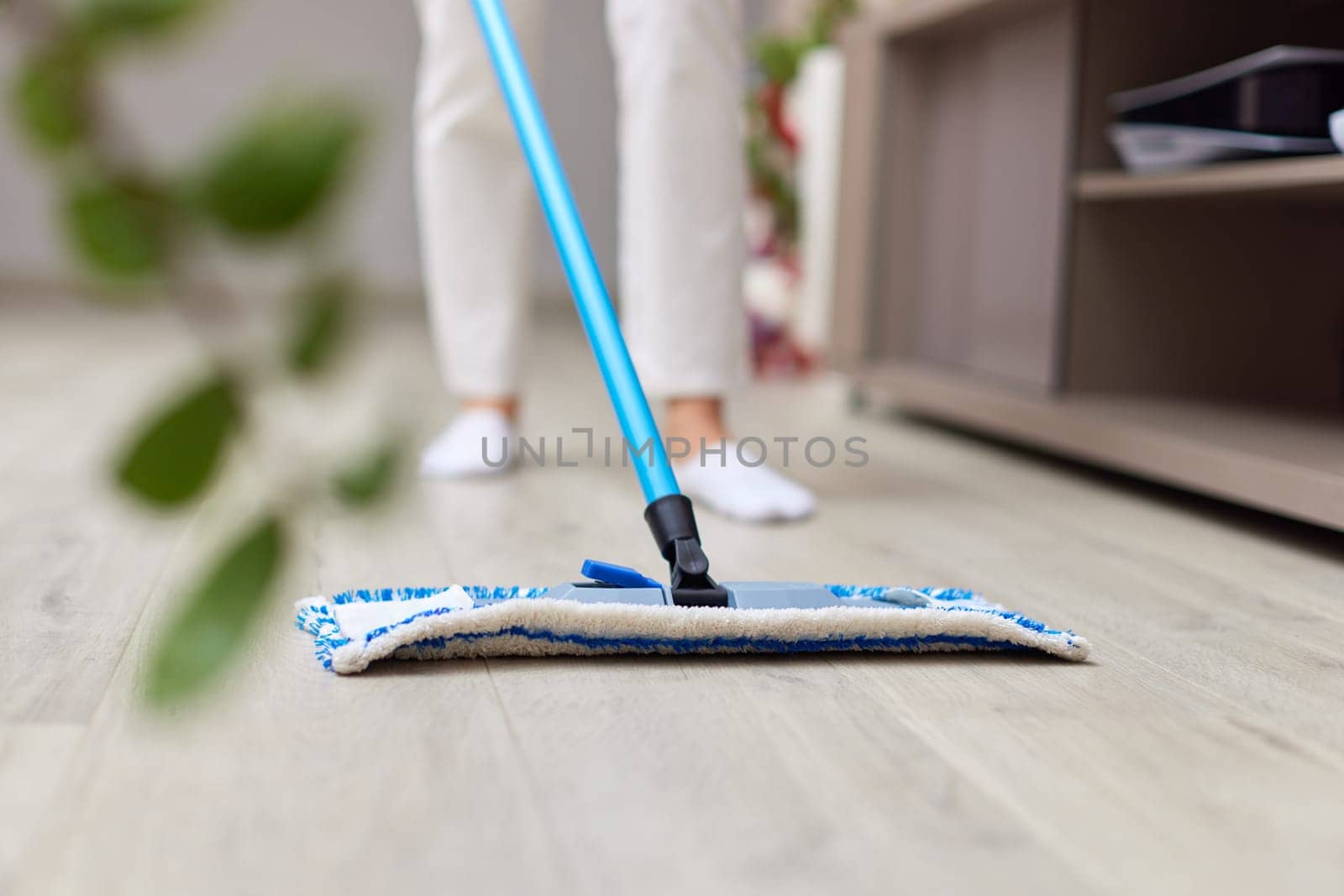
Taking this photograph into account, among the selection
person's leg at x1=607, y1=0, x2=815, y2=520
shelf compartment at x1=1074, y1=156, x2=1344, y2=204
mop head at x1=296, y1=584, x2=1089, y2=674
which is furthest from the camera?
person's leg at x1=607, y1=0, x2=815, y2=520

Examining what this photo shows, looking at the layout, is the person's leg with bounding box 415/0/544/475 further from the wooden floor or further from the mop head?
the mop head

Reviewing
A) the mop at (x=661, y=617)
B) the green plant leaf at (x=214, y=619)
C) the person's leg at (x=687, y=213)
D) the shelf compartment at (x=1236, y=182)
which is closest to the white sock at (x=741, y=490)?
the person's leg at (x=687, y=213)

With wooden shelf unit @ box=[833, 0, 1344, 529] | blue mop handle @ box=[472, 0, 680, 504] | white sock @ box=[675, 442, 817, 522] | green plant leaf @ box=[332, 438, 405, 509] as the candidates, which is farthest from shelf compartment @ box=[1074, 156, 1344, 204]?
green plant leaf @ box=[332, 438, 405, 509]

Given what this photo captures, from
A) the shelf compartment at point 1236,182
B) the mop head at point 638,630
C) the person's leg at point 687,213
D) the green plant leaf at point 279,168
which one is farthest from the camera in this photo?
the person's leg at point 687,213

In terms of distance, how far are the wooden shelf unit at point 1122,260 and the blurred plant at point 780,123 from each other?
0.81m

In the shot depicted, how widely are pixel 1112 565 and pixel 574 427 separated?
2.84ft

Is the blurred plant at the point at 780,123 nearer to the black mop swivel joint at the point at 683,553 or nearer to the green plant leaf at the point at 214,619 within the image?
the black mop swivel joint at the point at 683,553

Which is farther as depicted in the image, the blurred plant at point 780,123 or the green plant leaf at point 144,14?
the blurred plant at point 780,123

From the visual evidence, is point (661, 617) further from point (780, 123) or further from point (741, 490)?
point (780, 123)

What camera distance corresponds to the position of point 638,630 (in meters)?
0.75

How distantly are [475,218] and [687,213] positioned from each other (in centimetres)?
27

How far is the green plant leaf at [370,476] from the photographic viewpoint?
0.14 m

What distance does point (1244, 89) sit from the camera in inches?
47.6

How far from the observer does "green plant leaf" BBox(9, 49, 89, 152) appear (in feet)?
0.40
